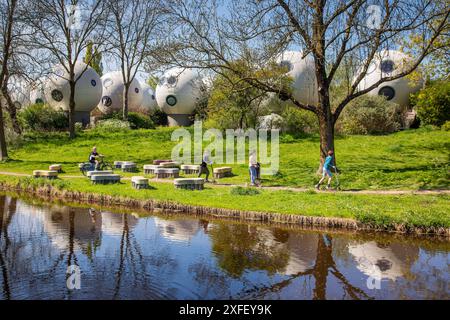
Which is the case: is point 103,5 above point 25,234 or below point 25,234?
above

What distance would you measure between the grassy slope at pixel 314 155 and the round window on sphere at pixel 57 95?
19.8 feet

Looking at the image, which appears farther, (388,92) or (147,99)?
(147,99)

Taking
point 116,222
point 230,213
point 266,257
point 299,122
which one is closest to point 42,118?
point 299,122

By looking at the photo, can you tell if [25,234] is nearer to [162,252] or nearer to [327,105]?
[162,252]

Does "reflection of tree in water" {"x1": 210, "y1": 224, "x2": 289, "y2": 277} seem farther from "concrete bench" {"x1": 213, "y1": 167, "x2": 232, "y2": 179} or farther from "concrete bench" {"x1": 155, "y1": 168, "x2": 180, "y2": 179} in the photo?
"concrete bench" {"x1": 155, "y1": 168, "x2": 180, "y2": 179}

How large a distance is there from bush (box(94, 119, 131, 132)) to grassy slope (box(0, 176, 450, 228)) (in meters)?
17.1

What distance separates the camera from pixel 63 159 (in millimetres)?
26047

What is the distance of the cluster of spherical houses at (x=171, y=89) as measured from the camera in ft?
107

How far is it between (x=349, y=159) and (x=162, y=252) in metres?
13.6

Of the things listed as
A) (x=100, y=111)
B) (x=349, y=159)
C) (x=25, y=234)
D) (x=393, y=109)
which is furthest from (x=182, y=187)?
(x=100, y=111)

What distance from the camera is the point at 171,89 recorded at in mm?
42656

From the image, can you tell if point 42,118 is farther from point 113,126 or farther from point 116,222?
point 116,222

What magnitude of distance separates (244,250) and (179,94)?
109ft

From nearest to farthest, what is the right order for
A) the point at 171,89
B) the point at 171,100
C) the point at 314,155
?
the point at 314,155
the point at 171,89
the point at 171,100
